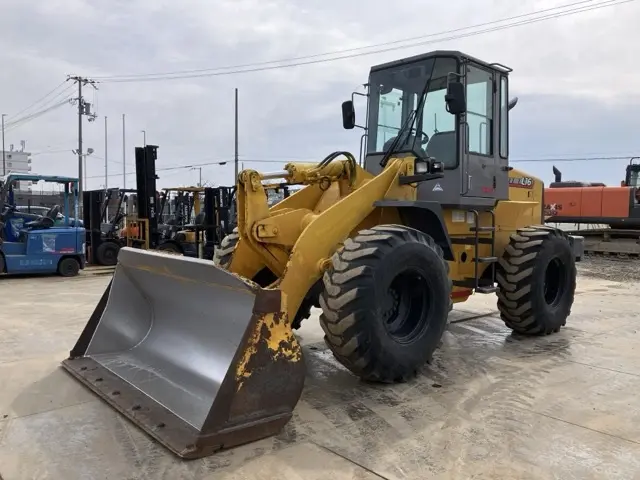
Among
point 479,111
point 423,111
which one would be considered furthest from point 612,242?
point 423,111

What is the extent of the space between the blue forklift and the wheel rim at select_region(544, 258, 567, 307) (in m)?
10.2

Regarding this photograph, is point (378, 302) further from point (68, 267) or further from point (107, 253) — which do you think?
point (107, 253)

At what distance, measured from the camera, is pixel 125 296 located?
5000mm

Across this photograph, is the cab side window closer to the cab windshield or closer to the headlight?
the cab windshield

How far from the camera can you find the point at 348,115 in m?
6.09

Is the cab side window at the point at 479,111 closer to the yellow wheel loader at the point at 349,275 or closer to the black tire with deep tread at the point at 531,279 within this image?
A: the yellow wheel loader at the point at 349,275

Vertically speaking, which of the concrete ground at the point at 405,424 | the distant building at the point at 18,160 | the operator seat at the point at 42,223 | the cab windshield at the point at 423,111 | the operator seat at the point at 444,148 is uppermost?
the distant building at the point at 18,160

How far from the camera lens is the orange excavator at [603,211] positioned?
1656cm

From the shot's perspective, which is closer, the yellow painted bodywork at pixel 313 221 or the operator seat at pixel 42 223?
the yellow painted bodywork at pixel 313 221

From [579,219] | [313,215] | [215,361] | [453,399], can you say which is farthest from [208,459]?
[579,219]

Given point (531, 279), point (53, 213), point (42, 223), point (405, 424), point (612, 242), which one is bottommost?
point (405, 424)

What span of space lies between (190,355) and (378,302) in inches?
57.0

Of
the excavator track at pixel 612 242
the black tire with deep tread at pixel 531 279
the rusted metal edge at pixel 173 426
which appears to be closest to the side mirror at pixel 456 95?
the black tire with deep tread at pixel 531 279

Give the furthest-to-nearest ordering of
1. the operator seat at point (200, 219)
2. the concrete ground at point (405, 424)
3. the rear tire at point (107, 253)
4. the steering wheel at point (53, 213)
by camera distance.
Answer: the operator seat at point (200, 219) → the rear tire at point (107, 253) → the steering wheel at point (53, 213) → the concrete ground at point (405, 424)
